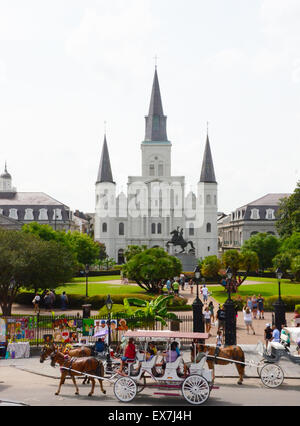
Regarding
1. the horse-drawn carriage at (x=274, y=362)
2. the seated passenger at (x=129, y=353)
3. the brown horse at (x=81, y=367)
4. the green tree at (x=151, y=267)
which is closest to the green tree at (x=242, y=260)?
the green tree at (x=151, y=267)

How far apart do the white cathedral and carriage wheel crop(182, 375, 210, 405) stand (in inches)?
3304

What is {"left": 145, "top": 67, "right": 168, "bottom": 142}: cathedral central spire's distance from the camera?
4027 inches

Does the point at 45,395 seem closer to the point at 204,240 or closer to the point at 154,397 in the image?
the point at 154,397

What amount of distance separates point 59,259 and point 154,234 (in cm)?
6682

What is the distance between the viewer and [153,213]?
9788cm

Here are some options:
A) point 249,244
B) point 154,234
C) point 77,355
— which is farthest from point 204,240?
point 77,355

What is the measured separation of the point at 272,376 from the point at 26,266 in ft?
57.3

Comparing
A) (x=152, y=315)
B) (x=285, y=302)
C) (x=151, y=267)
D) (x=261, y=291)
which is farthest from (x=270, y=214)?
(x=152, y=315)

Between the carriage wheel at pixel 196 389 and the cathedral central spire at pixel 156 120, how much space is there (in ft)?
301

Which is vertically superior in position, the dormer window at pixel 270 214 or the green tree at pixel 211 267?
the dormer window at pixel 270 214

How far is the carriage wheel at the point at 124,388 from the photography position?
42.6 ft

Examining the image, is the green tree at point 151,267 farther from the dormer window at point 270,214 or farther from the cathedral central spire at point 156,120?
the cathedral central spire at point 156,120

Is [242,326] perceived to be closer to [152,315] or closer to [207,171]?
[152,315]

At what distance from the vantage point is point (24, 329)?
21.2 metres
